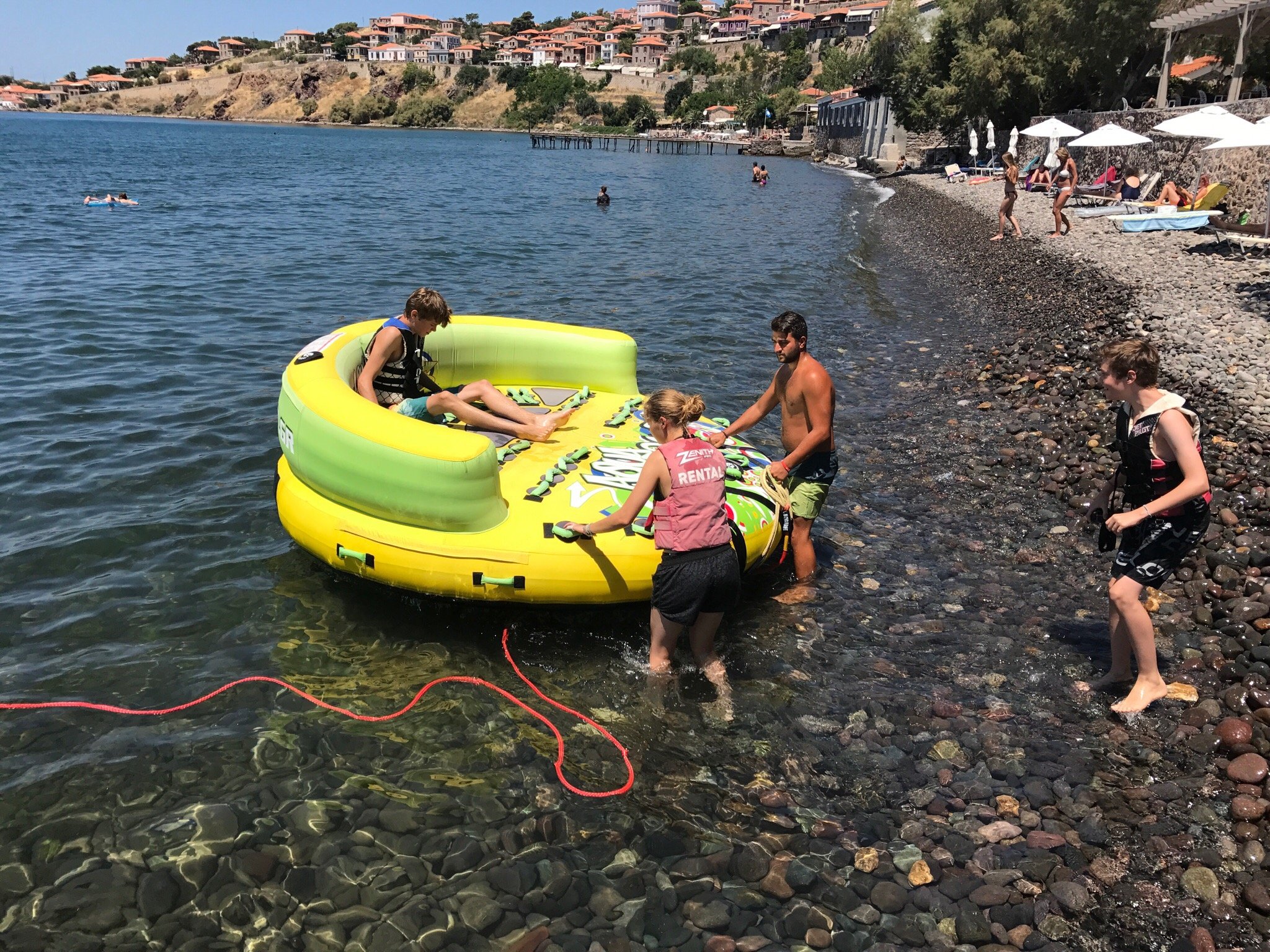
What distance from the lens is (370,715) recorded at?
4855mm

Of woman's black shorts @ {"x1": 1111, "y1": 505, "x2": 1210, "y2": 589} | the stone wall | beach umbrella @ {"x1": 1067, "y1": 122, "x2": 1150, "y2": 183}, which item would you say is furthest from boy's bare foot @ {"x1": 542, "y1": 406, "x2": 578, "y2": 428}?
beach umbrella @ {"x1": 1067, "y1": 122, "x2": 1150, "y2": 183}

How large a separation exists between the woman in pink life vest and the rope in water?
2.52ft

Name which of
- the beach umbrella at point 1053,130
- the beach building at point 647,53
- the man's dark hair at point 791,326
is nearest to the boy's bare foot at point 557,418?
the man's dark hair at point 791,326

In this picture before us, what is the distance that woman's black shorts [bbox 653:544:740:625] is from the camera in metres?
4.58

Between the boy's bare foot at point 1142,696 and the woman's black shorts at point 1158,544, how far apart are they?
0.57m

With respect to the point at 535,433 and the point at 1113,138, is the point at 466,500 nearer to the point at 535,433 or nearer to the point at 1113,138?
the point at 535,433

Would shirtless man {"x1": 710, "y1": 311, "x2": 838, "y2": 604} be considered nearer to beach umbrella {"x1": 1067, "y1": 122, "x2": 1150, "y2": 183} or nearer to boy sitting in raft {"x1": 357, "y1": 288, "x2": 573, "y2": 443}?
boy sitting in raft {"x1": 357, "y1": 288, "x2": 573, "y2": 443}

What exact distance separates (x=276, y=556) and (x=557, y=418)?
2338 mm

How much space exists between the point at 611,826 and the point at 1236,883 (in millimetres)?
2576

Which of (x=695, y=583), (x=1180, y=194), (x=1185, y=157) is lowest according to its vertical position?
(x=695, y=583)

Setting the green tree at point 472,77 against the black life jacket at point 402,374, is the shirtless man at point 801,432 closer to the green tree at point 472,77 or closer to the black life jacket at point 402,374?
the black life jacket at point 402,374

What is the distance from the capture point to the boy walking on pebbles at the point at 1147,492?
13.4 ft

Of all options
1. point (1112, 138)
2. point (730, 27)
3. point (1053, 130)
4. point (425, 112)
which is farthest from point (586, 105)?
point (1112, 138)

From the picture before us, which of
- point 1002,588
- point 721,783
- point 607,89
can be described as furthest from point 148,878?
point 607,89
